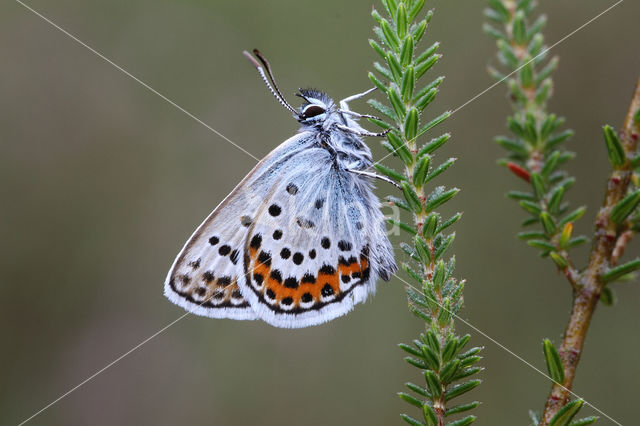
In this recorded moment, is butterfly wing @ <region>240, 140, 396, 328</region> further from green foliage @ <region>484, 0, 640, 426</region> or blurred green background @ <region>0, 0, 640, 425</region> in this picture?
blurred green background @ <region>0, 0, 640, 425</region>

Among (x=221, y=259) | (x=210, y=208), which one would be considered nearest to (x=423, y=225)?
(x=221, y=259)

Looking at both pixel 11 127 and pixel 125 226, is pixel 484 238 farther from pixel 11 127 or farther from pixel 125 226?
pixel 11 127

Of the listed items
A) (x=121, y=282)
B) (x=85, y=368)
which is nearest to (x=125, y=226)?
(x=121, y=282)

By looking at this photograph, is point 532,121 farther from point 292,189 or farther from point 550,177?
point 292,189

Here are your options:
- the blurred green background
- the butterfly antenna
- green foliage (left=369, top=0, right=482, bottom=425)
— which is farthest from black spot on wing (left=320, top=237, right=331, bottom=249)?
the blurred green background

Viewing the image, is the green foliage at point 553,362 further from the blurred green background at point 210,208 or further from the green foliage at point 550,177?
the blurred green background at point 210,208
